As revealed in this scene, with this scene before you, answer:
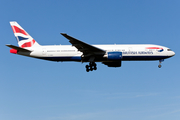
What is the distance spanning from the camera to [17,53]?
3959cm

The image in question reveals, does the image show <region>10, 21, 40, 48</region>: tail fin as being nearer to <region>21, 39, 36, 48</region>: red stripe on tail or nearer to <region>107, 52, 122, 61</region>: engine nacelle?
<region>21, 39, 36, 48</region>: red stripe on tail

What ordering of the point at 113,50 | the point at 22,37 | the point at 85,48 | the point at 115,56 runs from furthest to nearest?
the point at 22,37 < the point at 113,50 < the point at 115,56 < the point at 85,48

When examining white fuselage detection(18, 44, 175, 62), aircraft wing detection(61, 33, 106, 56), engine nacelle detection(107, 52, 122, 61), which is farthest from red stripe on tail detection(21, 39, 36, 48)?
engine nacelle detection(107, 52, 122, 61)

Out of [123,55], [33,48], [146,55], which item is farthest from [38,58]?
[146,55]

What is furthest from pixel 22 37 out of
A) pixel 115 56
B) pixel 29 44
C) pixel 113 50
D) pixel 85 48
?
pixel 115 56

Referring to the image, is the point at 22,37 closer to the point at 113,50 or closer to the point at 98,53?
the point at 98,53

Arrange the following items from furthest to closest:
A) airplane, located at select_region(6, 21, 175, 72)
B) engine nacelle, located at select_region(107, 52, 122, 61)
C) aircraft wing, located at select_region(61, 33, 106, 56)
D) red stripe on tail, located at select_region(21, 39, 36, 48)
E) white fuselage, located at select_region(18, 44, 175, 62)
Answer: red stripe on tail, located at select_region(21, 39, 36, 48) < white fuselage, located at select_region(18, 44, 175, 62) < airplane, located at select_region(6, 21, 175, 72) < engine nacelle, located at select_region(107, 52, 122, 61) < aircraft wing, located at select_region(61, 33, 106, 56)

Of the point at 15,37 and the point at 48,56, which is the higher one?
the point at 15,37

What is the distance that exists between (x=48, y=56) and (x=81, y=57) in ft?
15.8

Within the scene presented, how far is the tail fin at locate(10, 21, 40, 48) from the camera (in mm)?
41750

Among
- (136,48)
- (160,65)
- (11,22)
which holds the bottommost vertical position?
Result: (160,65)

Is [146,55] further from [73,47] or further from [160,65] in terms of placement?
[73,47]

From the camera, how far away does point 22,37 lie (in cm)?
4231

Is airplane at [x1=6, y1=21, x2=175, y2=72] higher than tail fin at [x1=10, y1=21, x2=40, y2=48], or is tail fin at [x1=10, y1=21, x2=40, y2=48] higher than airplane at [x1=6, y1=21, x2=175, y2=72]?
tail fin at [x1=10, y1=21, x2=40, y2=48]
